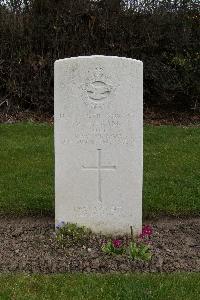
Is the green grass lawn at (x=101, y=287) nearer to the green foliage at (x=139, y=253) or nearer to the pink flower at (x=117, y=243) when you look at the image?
the green foliage at (x=139, y=253)

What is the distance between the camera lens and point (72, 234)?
16.7 feet

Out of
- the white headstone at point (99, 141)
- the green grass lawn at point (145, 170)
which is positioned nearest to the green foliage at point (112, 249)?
the white headstone at point (99, 141)

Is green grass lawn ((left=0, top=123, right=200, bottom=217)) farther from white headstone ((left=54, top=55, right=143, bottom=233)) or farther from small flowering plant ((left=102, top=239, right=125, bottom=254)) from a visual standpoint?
small flowering plant ((left=102, top=239, right=125, bottom=254))

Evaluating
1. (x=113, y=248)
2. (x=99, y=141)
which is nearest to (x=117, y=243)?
(x=113, y=248)

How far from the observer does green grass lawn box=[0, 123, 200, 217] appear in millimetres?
6129

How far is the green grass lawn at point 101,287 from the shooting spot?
3.88 m

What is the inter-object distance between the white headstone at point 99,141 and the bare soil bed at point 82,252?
275 mm

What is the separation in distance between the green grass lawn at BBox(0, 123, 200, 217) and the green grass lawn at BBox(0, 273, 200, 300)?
1802mm

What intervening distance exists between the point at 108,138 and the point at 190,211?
1474mm

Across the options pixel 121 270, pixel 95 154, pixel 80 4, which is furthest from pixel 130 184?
pixel 80 4

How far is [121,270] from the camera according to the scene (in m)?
4.49

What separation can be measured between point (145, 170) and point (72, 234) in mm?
2558

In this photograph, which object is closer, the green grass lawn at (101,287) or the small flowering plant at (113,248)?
the green grass lawn at (101,287)

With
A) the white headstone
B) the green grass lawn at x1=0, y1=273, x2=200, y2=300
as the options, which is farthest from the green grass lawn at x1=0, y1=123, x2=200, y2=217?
the green grass lawn at x1=0, y1=273, x2=200, y2=300
